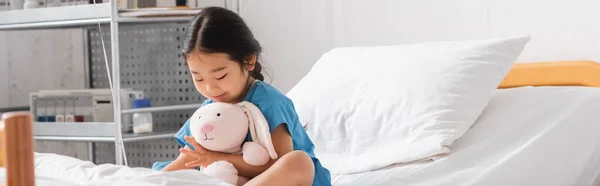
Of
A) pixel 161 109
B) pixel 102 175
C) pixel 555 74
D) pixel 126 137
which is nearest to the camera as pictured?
pixel 102 175

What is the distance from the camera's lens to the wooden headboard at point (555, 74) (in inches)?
72.2

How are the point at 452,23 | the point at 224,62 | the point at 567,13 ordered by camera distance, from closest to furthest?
1. the point at 224,62
2. the point at 567,13
3. the point at 452,23

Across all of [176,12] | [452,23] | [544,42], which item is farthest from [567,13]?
[176,12]

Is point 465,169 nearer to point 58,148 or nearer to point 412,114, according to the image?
point 412,114

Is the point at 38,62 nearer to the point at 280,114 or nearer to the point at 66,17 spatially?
the point at 66,17

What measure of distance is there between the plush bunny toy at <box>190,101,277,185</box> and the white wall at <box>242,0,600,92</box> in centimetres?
78

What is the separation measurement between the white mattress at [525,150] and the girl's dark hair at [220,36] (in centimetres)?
33

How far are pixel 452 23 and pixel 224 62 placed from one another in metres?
0.81

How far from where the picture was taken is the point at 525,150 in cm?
163

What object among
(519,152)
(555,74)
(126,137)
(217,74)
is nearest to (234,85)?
(217,74)

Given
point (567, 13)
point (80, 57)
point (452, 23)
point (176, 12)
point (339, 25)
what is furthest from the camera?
point (80, 57)

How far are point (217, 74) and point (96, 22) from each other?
1247 millimetres

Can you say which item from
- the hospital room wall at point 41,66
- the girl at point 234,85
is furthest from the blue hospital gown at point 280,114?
the hospital room wall at point 41,66

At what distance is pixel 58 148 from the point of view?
3242mm
